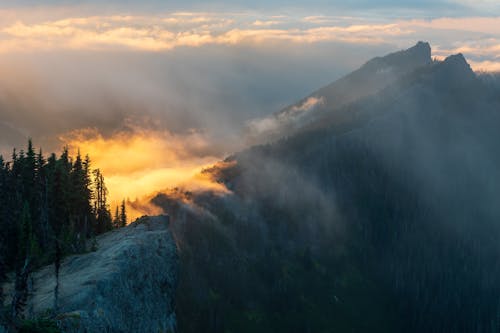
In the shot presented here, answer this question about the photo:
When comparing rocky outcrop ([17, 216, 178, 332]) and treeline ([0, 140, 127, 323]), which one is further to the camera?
treeline ([0, 140, 127, 323])

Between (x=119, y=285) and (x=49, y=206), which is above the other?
(x=49, y=206)

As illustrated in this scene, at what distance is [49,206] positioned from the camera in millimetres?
100375

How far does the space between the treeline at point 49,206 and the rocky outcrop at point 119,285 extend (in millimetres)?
4129

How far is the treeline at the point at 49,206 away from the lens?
7950 cm

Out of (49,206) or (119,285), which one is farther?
(49,206)

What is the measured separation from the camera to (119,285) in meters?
64.6

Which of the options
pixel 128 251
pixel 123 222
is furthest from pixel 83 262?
pixel 123 222

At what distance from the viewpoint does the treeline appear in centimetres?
7950

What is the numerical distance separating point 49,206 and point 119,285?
4176 centimetres

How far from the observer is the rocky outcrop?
56.2 m

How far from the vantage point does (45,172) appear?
104125 millimetres

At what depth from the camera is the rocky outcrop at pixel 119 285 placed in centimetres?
5619

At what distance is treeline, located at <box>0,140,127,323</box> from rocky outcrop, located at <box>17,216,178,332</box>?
4129 mm

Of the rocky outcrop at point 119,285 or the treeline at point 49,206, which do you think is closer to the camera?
the rocky outcrop at point 119,285
